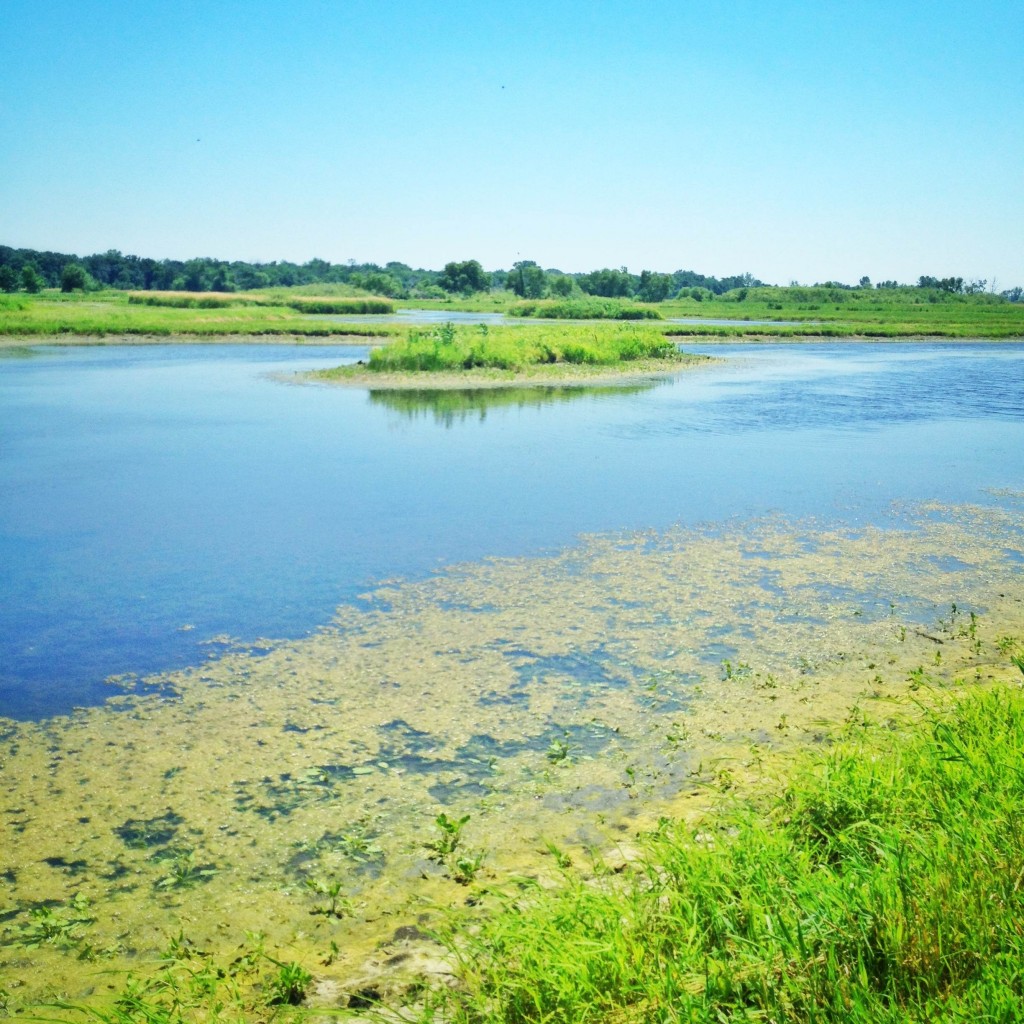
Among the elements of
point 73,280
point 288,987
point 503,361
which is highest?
point 73,280

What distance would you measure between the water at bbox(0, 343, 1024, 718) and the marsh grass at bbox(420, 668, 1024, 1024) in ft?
14.5

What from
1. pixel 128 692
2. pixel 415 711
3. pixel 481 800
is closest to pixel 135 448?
pixel 128 692

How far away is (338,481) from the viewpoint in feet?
47.9

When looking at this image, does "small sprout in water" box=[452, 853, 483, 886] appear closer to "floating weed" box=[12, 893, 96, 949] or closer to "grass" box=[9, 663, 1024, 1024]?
"grass" box=[9, 663, 1024, 1024]

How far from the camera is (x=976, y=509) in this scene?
41.6 feet

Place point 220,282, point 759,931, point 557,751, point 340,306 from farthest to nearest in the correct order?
point 220,282, point 340,306, point 557,751, point 759,931

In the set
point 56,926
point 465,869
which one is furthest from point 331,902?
point 56,926

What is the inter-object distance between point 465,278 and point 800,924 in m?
143

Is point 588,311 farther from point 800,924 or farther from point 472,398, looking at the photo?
point 800,924

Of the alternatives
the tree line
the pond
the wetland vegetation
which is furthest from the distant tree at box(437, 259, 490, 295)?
the wetland vegetation

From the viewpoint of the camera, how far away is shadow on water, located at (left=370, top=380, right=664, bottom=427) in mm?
23375

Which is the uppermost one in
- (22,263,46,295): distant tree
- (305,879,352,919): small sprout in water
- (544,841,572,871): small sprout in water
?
(22,263,46,295): distant tree

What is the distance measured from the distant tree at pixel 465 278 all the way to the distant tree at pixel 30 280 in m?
59.4

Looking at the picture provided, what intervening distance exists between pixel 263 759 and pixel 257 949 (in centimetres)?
186
